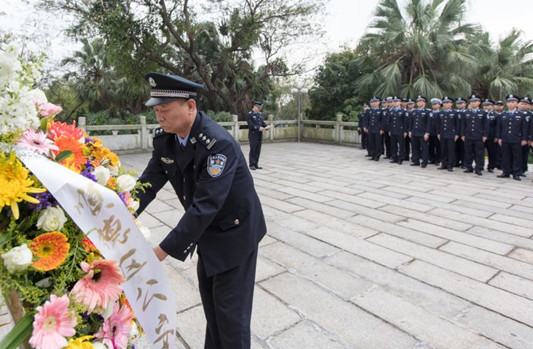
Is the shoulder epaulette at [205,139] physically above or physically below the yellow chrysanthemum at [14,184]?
above

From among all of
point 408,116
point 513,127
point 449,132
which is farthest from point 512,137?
point 408,116

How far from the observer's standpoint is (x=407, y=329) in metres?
2.41

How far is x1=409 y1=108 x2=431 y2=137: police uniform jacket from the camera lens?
9.19 meters

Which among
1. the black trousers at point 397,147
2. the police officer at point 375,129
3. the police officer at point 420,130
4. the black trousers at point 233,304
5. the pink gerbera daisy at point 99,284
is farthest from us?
the police officer at point 375,129

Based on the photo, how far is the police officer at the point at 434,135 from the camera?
9.09m

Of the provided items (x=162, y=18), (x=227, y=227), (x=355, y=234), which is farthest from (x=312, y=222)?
(x=162, y=18)

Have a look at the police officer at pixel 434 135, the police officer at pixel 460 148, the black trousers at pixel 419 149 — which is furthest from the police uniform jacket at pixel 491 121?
the black trousers at pixel 419 149

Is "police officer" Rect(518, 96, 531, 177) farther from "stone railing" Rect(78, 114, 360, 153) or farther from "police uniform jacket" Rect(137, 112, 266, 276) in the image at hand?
"police uniform jacket" Rect(137, 112, 266, 276)

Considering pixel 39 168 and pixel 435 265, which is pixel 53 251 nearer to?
pixel 39 168

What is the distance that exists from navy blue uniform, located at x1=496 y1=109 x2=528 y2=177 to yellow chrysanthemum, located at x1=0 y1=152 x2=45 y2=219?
8936mm

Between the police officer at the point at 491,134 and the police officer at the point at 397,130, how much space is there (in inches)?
74.2

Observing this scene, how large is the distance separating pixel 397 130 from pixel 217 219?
8.98 meters

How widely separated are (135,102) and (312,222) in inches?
673

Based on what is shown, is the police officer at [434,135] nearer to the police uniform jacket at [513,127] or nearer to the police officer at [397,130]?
the police officer at [397,130]
